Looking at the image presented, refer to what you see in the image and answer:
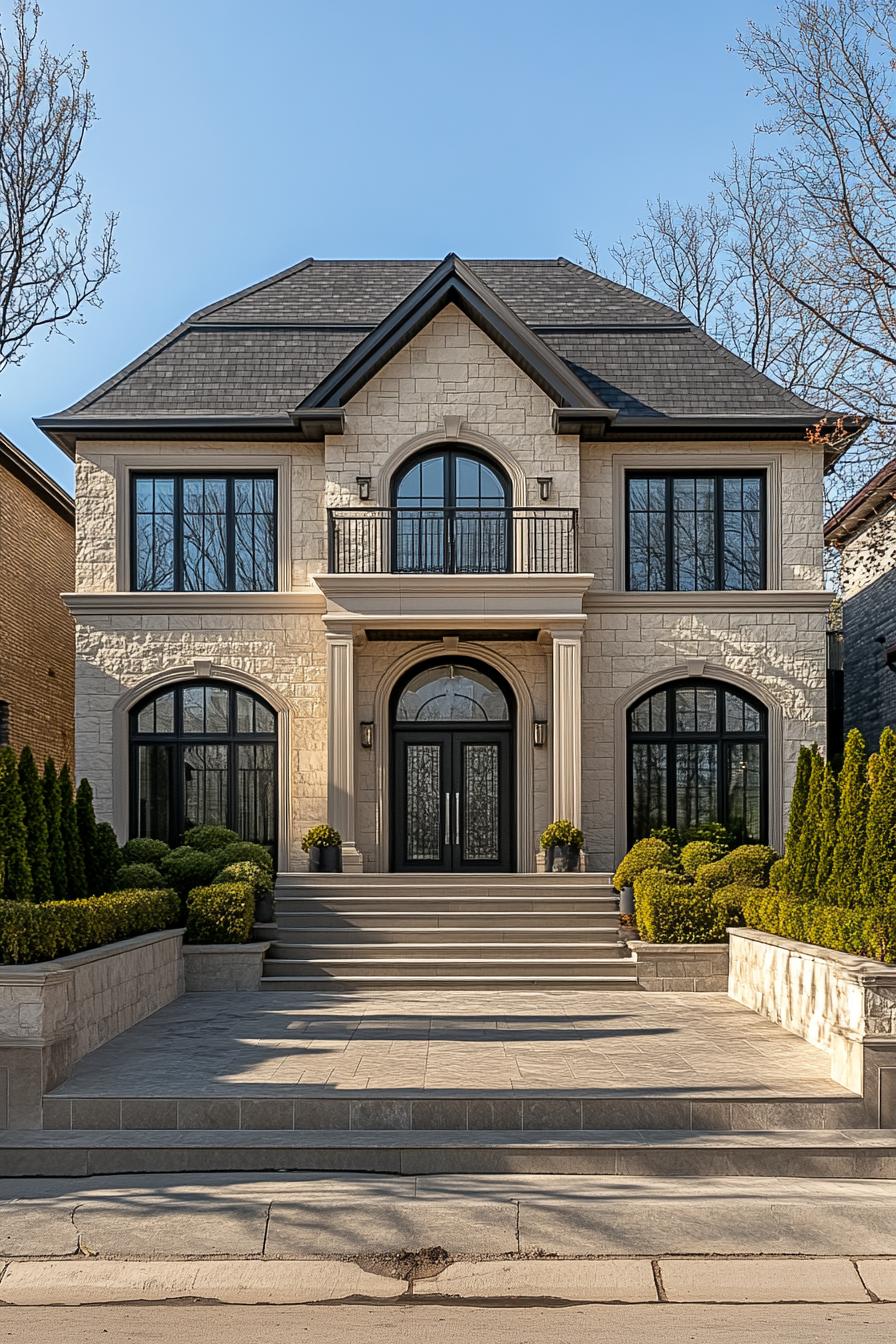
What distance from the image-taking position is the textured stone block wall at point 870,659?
2088 cm

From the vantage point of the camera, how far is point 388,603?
17.6m

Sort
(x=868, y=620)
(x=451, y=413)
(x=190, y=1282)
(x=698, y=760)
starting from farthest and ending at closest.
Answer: (x=868, y=620), (x=698, y=760), (x=451, y=413), (x=190, y=1282)

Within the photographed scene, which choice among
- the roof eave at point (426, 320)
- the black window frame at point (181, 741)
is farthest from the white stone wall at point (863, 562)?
the black window frame at point (181, 741)

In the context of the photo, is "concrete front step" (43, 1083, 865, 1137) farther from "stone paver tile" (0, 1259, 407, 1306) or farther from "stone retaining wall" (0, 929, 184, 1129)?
"stone paver tile" (0, 1259, 407, 1306)

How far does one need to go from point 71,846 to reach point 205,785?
23.0ft

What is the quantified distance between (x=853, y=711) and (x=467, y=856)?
8.31 meters

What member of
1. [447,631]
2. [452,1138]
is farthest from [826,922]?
[447,631]

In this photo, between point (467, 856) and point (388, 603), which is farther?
point (467, 856)

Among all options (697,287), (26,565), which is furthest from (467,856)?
(697,287)

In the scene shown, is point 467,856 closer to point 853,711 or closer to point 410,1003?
point 410,1003

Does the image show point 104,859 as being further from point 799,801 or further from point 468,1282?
point 468,1282

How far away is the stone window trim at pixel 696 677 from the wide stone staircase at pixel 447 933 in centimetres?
238

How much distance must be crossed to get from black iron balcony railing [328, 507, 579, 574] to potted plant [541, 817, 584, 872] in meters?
3.77

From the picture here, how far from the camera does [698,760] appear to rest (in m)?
18.8
